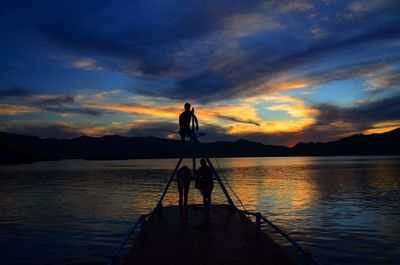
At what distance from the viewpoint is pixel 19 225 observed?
1051 inches

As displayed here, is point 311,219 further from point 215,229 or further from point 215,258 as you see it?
point 215,258

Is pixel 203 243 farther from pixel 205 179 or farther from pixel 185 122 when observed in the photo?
pixel 185 122

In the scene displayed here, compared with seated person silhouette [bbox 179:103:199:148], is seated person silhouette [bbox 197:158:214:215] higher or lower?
lower

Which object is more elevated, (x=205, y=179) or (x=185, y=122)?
(x=185, y=122)

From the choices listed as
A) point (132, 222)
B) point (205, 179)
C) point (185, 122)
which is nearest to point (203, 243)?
point (205, 179)

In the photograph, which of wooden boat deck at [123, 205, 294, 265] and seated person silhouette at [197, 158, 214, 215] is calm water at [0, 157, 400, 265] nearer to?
wooden boat deck at [123, 205, 294, 265]

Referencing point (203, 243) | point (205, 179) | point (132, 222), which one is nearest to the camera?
point (203, 243)

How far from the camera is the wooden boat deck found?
10344 mm

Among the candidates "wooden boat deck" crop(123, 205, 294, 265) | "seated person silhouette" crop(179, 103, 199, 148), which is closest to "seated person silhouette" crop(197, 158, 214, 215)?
"wooden boat deck" crop(123, 205, 294, 265)

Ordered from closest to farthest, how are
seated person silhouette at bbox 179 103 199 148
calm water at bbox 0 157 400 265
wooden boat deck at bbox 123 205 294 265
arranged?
wooden boat deck at bbox 123 205 294 265 → calm water at bbox 0 157 400 265 → seated person silhouette at bbox 179 103 199 148

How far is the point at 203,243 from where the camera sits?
40.3 ft

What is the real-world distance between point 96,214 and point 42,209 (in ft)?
24.3

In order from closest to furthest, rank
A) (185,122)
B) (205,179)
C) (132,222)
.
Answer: (205,179) < (185,122) < (132,222)

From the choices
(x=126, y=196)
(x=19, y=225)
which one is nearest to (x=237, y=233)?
(x=19, y=225)
